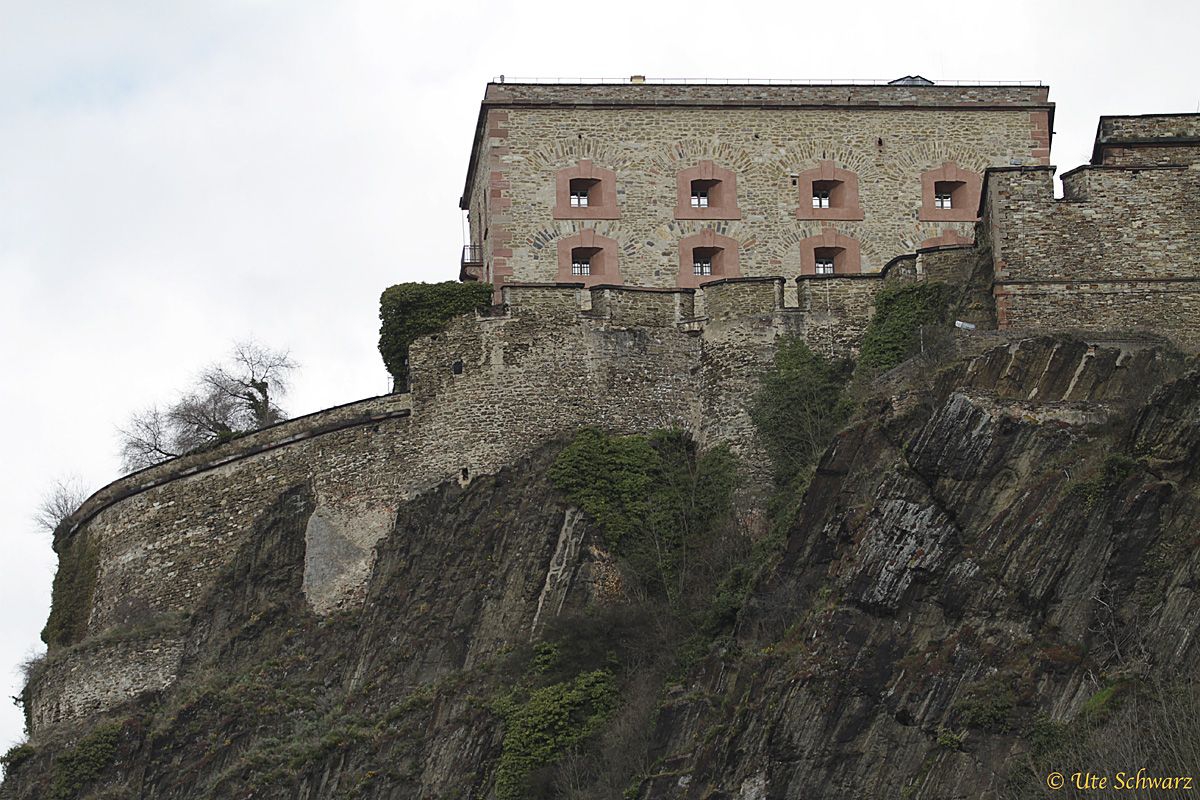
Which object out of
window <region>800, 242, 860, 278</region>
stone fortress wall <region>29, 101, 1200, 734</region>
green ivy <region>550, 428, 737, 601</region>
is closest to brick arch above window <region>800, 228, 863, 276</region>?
window <region>800, 242, 860, 278</region>

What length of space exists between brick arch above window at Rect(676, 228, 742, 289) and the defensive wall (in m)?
2.49

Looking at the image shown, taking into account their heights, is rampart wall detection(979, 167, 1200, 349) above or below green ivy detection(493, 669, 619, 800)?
above

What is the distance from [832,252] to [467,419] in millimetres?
9372

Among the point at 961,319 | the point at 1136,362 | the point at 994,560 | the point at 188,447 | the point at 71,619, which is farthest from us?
the point at 188,447

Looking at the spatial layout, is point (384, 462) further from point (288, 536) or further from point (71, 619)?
point (71, 619)

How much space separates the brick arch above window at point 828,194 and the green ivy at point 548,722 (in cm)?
1334

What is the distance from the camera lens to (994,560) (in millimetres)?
38094

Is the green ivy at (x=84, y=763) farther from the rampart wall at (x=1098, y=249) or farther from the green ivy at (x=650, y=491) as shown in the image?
the rampart wall at (x=1098, y=249)

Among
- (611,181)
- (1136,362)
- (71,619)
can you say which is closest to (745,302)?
(611,181)

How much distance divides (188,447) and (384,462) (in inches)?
433

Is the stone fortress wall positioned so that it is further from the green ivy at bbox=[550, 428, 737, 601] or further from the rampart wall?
the green ivy at bbox=[550, 428, 737, 601]

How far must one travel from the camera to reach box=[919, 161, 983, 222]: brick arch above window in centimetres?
5225

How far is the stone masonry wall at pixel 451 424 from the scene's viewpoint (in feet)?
155

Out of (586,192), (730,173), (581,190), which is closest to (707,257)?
(730,173)
